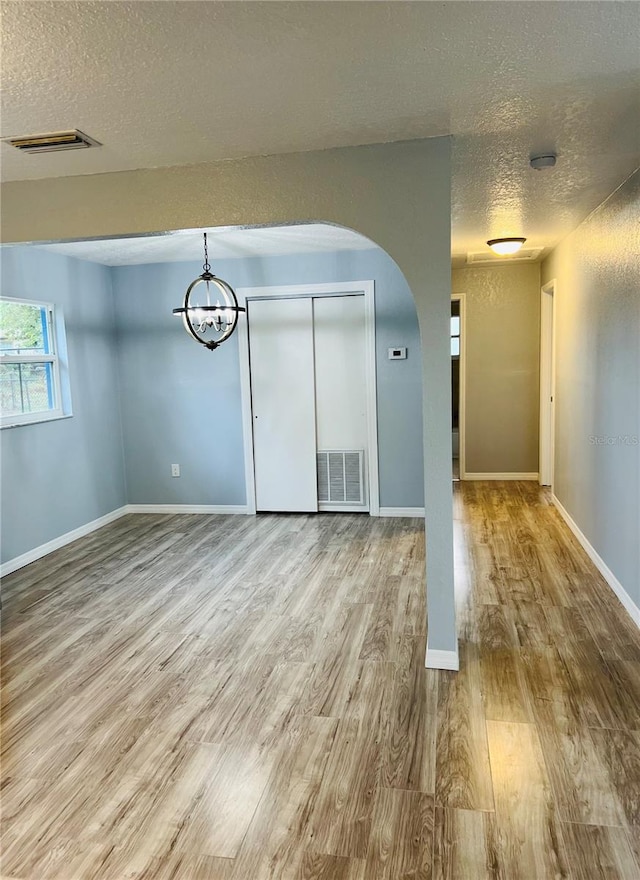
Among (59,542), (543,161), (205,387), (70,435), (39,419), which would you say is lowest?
(59,542)

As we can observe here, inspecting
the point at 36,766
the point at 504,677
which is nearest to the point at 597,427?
the point at 504,677

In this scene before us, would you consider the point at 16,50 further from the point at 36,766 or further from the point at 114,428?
the point at 114,428

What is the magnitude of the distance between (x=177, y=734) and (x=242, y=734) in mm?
262

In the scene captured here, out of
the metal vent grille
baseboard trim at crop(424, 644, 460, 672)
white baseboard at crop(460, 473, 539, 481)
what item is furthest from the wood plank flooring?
white baseboard at crop(460, 473, 539, 481)

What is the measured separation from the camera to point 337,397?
557cm

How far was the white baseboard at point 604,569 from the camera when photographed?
3309 millimetres

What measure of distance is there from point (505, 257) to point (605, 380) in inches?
109

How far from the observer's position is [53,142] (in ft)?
8.25

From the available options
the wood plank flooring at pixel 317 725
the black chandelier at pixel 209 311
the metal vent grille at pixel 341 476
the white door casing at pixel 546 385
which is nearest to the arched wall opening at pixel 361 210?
the wood plank flooring at pixel 317 725

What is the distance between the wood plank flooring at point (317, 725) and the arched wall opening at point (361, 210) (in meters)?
0.48

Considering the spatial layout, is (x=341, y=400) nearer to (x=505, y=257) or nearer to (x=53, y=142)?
(x=505, y=257)

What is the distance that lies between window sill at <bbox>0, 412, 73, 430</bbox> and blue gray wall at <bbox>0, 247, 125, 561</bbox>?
0.03 m

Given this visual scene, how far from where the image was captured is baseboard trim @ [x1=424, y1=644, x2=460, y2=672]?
287 centimetres

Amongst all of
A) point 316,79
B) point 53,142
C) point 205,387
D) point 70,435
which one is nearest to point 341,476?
point 205,387
